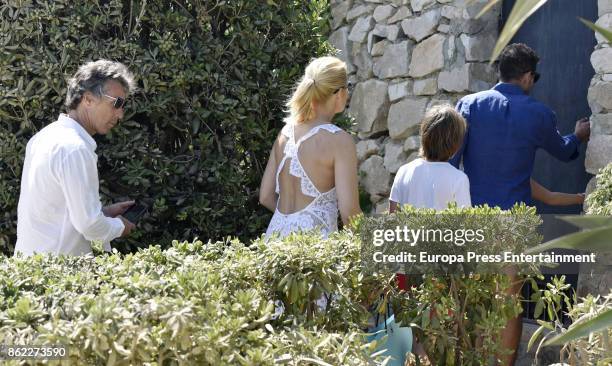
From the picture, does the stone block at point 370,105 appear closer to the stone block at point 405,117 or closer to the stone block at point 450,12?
the stone block at point 405,117

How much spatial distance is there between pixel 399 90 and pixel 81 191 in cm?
335

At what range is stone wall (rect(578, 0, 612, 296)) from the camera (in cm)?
482

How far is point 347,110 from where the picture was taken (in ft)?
23.3

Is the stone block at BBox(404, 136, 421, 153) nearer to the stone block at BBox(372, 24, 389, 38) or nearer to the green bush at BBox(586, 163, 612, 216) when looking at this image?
the stone block at BBox(372, 24, 389, 38)

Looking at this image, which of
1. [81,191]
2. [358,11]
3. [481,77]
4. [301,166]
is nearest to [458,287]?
[301,166]

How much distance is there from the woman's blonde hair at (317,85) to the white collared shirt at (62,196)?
3.27 ft

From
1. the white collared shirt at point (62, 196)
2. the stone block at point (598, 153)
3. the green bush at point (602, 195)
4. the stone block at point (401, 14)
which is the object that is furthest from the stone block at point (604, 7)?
the white collared shirt at point (62, 196)

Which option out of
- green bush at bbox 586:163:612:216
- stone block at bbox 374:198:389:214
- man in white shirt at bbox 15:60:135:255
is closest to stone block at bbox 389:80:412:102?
stone block at bbox 374:198:389:214

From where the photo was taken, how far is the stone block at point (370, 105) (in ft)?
22.1

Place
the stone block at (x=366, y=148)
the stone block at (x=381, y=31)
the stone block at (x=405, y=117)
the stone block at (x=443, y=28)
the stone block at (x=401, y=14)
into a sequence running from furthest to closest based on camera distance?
the stone block at (x=366, y=148) < the stone block at (x=381, y=31) < the stone block at (x=401, y=14) < the stone block at (x=405, y=117) < the stone block at (x=443, y=28)

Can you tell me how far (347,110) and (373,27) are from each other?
0.67m

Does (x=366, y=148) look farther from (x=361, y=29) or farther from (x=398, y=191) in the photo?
(x=398, y=191)

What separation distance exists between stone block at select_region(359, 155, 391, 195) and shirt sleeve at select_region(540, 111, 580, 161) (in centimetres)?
188

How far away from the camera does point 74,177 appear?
365 centimetres
